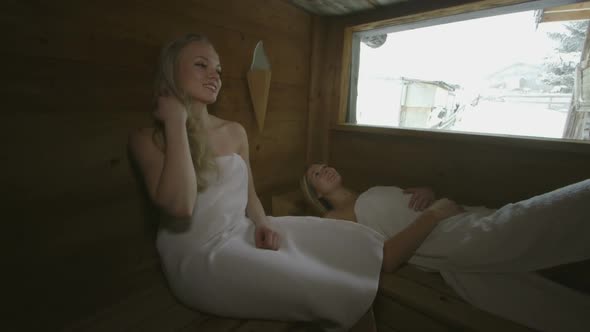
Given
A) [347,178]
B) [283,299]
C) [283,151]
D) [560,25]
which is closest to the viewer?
[283,299]

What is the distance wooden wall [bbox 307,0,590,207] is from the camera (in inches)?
61.1

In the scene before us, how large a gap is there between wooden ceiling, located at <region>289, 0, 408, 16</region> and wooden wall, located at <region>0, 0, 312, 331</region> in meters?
0.71

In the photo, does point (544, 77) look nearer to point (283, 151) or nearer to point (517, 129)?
point (517, 129)

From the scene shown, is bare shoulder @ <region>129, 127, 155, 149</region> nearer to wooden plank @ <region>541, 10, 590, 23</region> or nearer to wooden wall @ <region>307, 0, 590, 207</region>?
wooden wall @ <region>307, 0, 590, 207</region>

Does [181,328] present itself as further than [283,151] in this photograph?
No

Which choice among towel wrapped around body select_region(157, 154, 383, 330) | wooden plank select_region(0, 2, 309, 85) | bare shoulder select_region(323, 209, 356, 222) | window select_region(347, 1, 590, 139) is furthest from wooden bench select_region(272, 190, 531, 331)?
wooden plank select_region(0, 2, 309, 85)

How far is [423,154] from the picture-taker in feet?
6.43

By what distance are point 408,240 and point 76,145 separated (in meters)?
1.52

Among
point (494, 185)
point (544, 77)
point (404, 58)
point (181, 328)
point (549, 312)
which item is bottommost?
point (181, 328)

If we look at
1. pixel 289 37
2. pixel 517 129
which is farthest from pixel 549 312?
pixel 289 37

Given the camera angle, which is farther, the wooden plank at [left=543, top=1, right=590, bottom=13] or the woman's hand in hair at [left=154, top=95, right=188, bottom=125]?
the wooden plank at [left=543, top=1, right=590, bottom=13]

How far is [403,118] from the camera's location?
88.7 inches

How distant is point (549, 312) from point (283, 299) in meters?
1.01

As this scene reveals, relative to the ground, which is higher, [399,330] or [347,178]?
[347,178]
